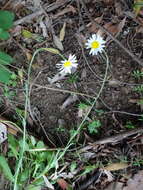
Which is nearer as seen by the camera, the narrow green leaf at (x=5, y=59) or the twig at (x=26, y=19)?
the narrow green leaf at (x=5, y=59)

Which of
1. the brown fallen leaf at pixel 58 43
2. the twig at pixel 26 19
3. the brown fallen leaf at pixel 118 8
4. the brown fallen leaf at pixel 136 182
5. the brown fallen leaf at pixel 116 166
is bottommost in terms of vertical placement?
the brown fallen leaf at pixel 136 182

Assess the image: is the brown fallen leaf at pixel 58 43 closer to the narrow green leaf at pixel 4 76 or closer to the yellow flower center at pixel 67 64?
the yellow flower center at pixel 67 64

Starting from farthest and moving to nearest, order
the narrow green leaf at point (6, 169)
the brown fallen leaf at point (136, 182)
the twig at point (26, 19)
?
the twig at point (26, 19), the narrow green leaf at point (6, 169), the brown fallen leaf at point (136, 182)

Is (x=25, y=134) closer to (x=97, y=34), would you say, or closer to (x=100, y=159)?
(x=100, y=159)

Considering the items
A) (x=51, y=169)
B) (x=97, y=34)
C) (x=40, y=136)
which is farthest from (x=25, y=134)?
(x=97, y=34)

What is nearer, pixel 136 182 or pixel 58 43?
pixel 136 182

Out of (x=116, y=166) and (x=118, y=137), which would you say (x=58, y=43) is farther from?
(x=116, y=166)

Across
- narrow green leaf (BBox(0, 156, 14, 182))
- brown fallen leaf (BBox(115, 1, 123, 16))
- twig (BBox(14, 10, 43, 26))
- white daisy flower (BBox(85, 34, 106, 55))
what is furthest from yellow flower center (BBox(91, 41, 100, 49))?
narrow green leaf (BBox(0, 156, 14, 182))

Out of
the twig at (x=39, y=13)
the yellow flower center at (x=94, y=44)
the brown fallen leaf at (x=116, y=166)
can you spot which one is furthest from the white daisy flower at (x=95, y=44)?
the brown fallen leaf at (x=116, y=166)

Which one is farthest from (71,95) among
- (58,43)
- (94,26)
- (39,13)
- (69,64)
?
(39,13)
